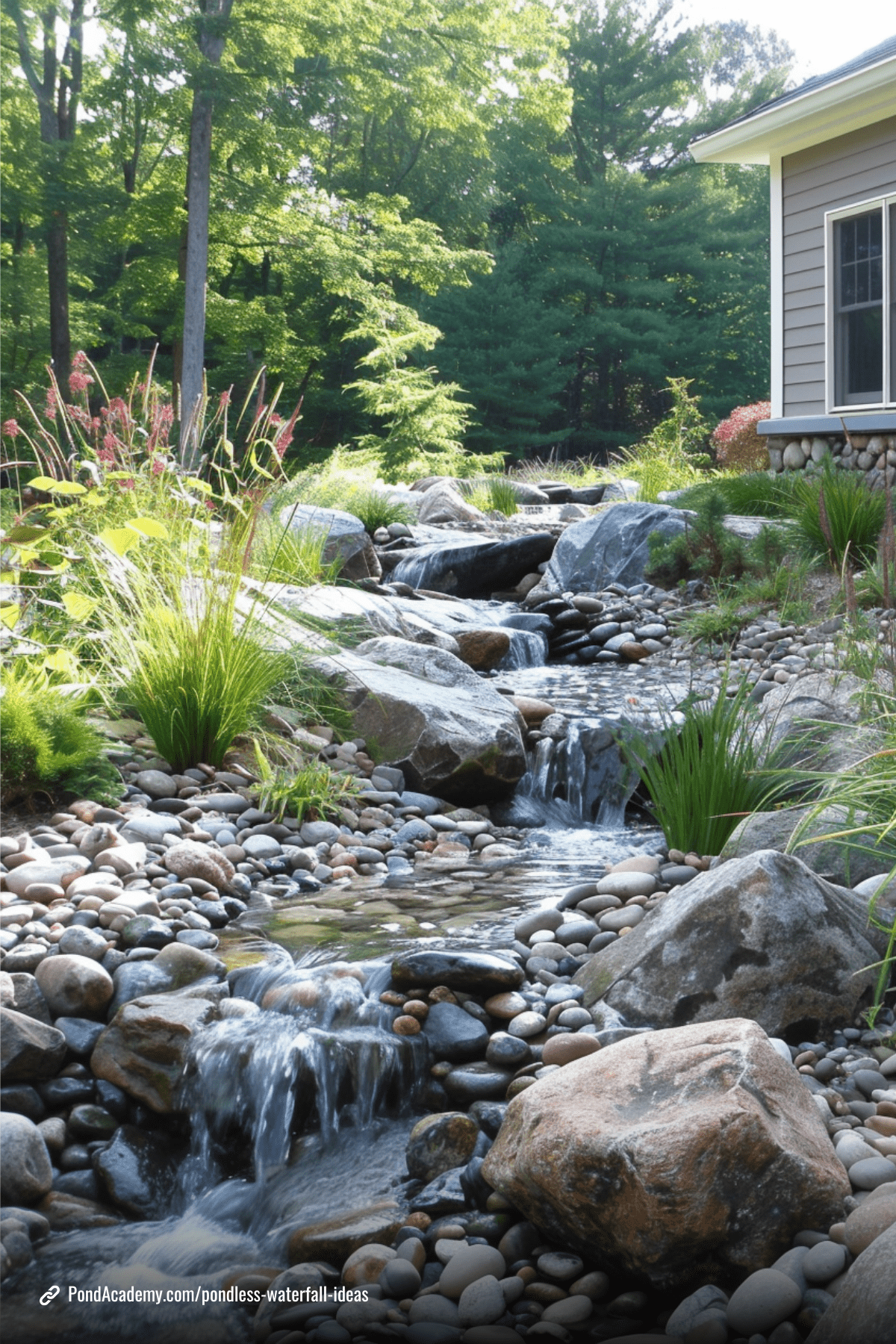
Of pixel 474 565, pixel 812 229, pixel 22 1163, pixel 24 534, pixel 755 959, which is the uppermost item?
pixel 812 229

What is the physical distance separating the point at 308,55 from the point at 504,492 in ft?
21.8

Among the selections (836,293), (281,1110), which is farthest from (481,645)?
(836,293)

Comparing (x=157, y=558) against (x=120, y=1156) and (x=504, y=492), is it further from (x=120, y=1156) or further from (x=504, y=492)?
(x=504, y=492)

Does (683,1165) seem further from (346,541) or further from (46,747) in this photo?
(346,541)

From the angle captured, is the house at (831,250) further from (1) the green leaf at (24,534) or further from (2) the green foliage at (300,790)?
(1) the green leaf at (24,534)

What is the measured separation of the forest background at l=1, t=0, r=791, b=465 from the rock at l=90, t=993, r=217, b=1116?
261 inches

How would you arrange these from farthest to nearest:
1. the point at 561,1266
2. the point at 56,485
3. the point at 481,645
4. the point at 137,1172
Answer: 1. the point at 481,645
2. the point at 56,485
3. the point at 137,1172
4. the point at 561,1266

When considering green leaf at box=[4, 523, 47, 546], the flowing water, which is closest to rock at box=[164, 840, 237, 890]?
the flowing water

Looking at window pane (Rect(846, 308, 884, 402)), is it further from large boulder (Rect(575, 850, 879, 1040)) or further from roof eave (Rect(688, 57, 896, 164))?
large boulder (Rect(575, 850, 879, 1040))

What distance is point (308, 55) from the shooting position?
538 inches

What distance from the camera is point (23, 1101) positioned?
2193 mm

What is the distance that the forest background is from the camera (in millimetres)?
11953

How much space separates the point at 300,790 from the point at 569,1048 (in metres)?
1.72

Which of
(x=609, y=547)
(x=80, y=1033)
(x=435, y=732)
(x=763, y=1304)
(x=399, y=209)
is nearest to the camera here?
(x=763, y=1304)
